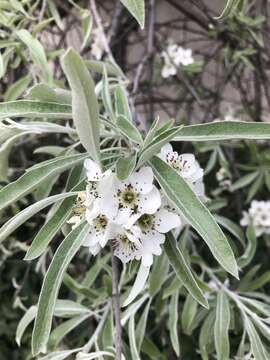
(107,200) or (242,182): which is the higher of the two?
(107,200)

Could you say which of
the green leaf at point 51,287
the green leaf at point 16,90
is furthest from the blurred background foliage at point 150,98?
the green leaf at point 51,287

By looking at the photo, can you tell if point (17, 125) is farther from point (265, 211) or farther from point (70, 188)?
point (265, 211)

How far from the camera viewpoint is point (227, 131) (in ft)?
2.91

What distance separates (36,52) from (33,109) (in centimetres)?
48

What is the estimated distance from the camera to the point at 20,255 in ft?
7.40

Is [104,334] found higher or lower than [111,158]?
lower

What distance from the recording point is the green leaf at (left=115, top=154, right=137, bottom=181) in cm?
83

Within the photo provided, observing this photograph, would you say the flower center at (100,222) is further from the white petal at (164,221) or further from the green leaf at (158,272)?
the green leaf at (158,272)

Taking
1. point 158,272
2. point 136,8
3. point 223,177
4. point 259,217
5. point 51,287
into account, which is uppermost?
point 136,8

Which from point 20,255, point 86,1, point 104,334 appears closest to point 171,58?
point 86,1

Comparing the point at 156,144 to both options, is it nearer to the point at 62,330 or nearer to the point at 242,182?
the point at 62,330

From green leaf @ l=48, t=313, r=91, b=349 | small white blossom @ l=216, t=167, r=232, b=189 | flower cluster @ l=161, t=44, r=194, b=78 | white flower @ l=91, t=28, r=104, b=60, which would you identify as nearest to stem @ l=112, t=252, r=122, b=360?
green leaf @ l=48, t=313, r=91, b=349

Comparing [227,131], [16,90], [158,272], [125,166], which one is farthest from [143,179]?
[16,90]

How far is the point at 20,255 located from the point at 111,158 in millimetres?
1391
